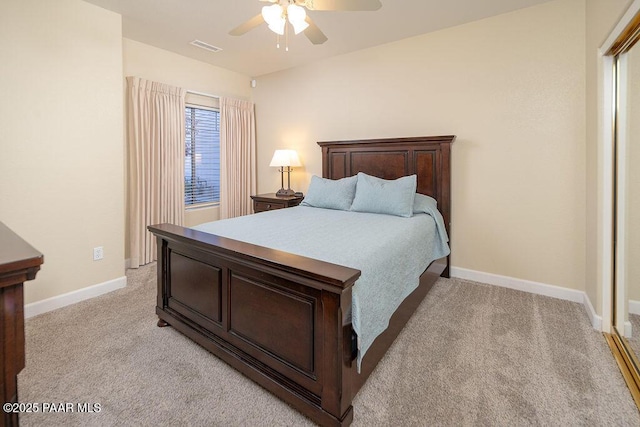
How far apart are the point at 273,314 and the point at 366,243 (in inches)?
27.6

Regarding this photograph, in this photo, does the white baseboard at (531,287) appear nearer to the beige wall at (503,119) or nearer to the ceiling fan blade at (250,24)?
the beige wall at (503,119)

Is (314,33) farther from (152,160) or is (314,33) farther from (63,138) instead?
(152,160)

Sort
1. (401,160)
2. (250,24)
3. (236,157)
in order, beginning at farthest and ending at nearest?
(236,157) < (401,160) < (250,24)

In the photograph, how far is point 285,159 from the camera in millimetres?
4234

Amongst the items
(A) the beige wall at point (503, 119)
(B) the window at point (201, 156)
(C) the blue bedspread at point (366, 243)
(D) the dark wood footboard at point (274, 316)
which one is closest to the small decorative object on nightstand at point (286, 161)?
(A) the beige wall at point (503, 119)

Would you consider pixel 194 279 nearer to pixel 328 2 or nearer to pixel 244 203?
pixel 328 2

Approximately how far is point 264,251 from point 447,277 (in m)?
2.46

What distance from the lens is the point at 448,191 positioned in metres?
3.29

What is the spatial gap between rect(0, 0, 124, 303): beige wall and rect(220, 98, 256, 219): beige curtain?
1.65 meters

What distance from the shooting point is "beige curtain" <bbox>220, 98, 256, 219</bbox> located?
466cm

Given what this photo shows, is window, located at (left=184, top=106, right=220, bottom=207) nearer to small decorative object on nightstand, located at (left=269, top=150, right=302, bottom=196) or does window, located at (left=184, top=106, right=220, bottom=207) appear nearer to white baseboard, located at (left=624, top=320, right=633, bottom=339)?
small decorative object on nightstand, located at (left=269, top=150, right=302, bottom=196)

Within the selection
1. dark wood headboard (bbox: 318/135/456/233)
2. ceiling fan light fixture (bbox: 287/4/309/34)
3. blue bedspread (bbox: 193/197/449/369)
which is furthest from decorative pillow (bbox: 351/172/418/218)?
ceiling fan light fixture (bbox: 287/4/309/34)

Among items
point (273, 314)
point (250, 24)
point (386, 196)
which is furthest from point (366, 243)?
point (250, 24)

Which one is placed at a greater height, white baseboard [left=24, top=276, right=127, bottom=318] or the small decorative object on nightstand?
the small decorative object on nightstand
